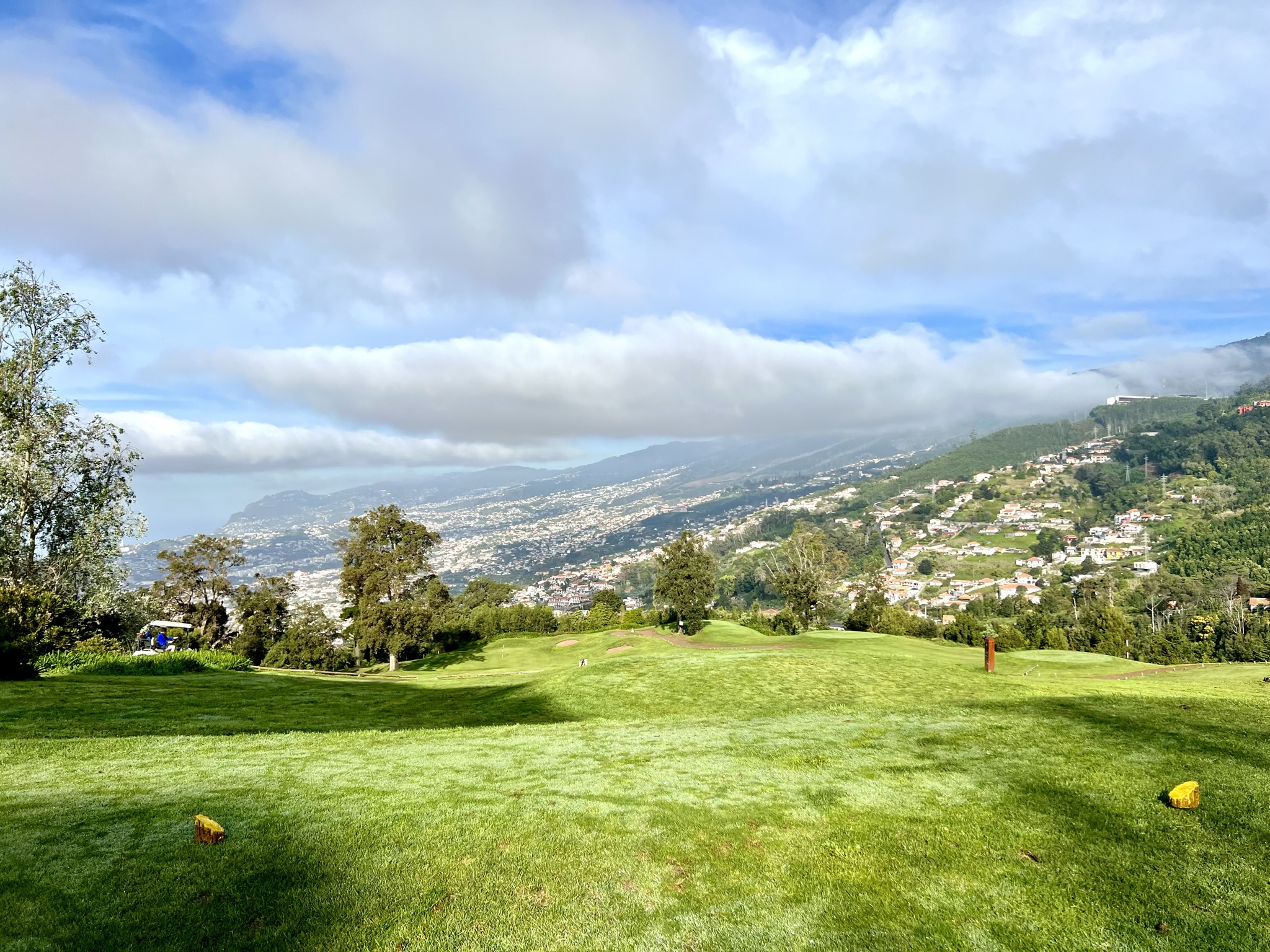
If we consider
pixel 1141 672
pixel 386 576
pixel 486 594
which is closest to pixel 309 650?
pixel 386 576

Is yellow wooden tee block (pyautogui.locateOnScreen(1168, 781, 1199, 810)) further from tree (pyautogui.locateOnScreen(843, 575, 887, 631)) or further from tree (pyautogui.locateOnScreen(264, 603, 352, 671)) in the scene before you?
tree (pyautogui.locateOnScreen(843, 575, 887, 631))

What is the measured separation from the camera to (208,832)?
641cm

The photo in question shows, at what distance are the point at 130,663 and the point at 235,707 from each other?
1221 cm

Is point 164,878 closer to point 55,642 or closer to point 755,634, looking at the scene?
point 55,642

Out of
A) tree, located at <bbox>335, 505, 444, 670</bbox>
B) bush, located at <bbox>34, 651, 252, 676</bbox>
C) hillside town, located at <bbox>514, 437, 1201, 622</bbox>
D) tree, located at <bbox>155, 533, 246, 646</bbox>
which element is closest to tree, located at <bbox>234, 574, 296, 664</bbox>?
tree, located at <bbox>155, 533, 246, 646</bbox>

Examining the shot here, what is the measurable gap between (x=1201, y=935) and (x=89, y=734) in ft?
54.2

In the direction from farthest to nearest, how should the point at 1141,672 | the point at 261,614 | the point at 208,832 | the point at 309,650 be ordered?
1. the point at 261,614
2. the point at 309,650
3. the point at 1141,672
4. the point at 208,832

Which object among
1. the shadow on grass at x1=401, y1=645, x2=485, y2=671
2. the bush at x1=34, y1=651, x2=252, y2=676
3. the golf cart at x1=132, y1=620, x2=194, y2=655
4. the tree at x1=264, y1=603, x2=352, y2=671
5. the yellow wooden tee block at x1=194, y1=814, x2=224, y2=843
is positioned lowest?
the shadow on grass at x1=401, y1=645, x2=485, y2=671

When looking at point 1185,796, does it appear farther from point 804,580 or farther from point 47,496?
point 804,580

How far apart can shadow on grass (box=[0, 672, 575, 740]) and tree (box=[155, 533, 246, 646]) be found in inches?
1090

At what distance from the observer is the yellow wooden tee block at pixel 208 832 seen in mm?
6410

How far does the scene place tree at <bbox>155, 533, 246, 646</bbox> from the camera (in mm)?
46000

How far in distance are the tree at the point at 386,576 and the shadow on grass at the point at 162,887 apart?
32.0 meters

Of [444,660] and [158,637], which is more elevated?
[158,637]
